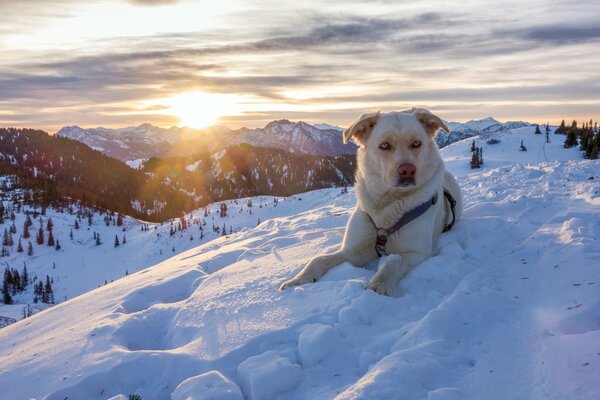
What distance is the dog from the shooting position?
5.22m

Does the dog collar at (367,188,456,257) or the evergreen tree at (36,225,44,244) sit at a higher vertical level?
the dog collar at (367,188,456,257)

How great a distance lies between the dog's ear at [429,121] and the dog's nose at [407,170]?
1.08 meters

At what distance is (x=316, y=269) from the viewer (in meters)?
5.22

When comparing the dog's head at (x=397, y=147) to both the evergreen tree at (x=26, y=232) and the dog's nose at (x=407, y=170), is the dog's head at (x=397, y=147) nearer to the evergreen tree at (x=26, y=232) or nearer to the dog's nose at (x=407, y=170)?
the dog's nose at (x=407, y=170)

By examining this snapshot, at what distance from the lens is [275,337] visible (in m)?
3.72

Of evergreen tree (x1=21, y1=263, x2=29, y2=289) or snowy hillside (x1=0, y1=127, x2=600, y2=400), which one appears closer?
snowy hillside (x1=0, y1=127, x2=600, y2=400)

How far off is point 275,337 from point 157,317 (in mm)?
2113

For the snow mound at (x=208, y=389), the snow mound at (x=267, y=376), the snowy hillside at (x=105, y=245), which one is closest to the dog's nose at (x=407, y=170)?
the snow mound at (x=267, y=376)

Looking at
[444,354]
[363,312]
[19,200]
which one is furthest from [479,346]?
[19,200]

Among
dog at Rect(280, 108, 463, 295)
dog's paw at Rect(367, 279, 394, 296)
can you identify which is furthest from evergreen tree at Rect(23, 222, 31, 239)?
dog's paw at Rect(367, 279, 394, 296)

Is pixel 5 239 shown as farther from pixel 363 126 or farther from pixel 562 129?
pixel 562 129

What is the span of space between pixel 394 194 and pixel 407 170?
1.94ft

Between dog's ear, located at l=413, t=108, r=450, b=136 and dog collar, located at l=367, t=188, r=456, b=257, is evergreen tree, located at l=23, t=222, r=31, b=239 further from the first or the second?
dog's ear, located at l=413, t=108, r=450, b=136

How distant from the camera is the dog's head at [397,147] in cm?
519
